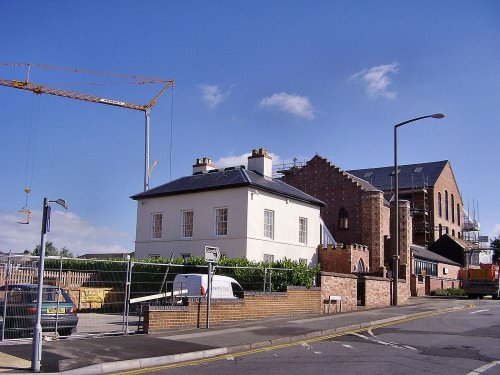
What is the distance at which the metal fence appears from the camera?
44.8ft

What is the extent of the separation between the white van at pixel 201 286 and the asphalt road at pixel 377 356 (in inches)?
203

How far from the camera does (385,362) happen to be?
36.8 feet

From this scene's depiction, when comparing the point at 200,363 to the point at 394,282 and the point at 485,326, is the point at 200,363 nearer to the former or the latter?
the point at 485,326

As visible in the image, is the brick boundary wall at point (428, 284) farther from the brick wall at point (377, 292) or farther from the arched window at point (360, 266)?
the brick wall at point (377, 292)

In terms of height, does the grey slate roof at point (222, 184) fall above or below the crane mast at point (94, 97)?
below

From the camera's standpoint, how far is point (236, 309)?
18516 millimetres

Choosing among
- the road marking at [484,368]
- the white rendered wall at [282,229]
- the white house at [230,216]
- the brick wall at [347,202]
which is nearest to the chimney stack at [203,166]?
the white house at [230,216]

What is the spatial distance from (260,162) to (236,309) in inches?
590

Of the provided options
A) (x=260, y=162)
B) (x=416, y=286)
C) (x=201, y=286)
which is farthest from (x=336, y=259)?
(x=201, y=286)

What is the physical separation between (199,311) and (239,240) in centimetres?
1092

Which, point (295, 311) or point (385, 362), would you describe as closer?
point (385, 362)

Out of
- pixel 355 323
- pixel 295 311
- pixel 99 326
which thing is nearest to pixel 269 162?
pixel 295 311

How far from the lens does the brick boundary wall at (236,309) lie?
51.4ft

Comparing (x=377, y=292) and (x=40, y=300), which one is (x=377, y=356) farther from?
(x=377, y=292)
